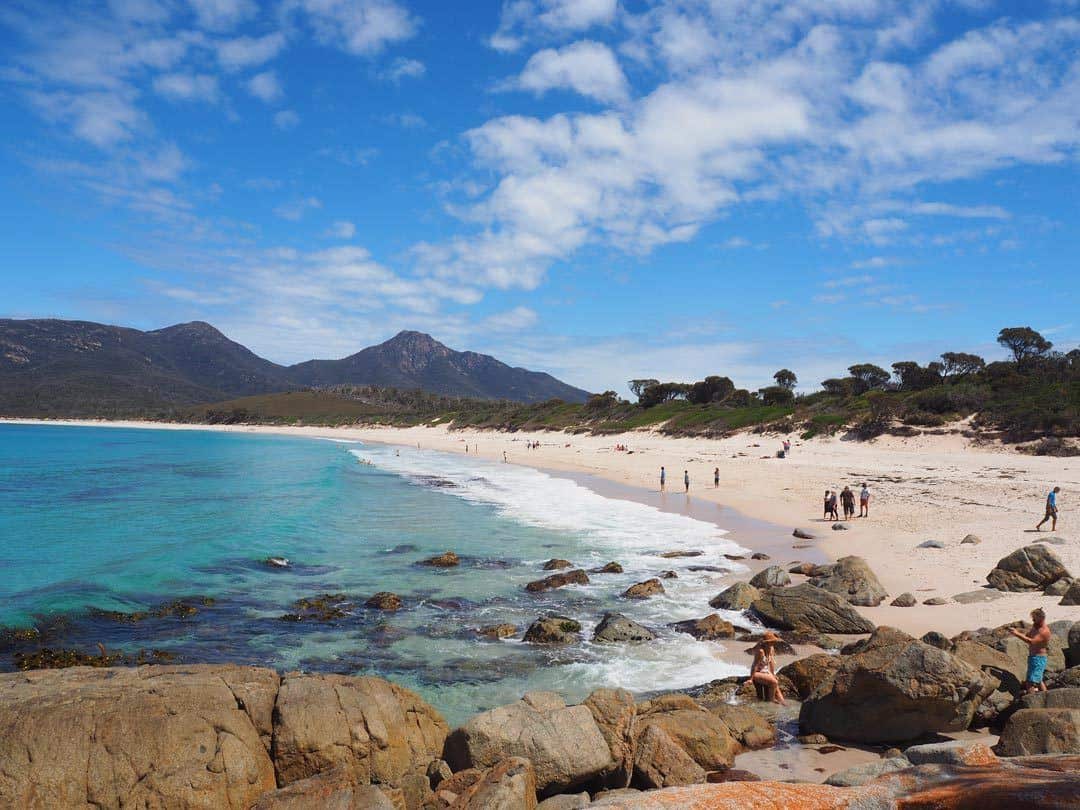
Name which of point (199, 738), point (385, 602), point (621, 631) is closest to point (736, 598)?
point (621, 631)

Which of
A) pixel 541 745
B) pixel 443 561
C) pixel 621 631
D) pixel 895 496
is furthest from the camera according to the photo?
pixel 895 496

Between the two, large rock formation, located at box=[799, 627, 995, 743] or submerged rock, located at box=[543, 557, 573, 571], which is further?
submerged rock, located at box=[543, 557, 573, 571]

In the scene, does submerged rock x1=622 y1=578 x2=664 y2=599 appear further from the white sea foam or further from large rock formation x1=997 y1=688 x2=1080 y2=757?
large rock formation x1=997 y1=688 x2=1080 y2=757

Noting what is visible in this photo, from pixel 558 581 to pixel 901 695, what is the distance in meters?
11.0

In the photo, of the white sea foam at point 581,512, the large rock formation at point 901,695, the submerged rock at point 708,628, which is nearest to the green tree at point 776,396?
the white sea foam at point 581,512

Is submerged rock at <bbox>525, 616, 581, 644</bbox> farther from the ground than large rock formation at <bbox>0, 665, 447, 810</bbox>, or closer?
closer

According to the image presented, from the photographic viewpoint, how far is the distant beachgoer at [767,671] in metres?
10.4

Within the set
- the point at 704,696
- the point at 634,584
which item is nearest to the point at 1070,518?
the point at 634,584

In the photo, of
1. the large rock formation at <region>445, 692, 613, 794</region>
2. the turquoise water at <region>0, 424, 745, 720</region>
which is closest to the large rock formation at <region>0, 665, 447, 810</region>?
the large rock formation at <region>445, 692, 613, 794</region>

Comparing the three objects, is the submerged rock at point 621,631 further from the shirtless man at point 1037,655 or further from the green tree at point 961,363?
the green tree at point 961,363

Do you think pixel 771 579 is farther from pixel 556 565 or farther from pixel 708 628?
pixel 556 565

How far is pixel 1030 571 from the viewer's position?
14.7m

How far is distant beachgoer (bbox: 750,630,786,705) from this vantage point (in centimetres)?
1045

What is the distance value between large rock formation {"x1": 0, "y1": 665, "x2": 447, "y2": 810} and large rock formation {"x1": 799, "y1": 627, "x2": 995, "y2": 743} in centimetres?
575
